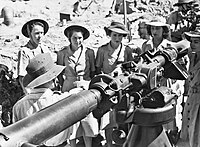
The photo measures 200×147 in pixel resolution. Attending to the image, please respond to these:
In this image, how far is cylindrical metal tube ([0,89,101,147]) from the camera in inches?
60.3

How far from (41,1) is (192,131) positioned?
1943cm

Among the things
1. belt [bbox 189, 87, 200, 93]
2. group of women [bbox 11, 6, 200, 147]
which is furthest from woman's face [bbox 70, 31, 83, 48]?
belt [bbox 189, 87, 200, 93]

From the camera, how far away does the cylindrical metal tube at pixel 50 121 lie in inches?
60.3

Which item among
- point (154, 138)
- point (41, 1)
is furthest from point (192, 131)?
point (41, 1)

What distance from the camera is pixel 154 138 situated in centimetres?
237

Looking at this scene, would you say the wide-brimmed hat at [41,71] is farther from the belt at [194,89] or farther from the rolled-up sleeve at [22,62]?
the belt at [194,89]

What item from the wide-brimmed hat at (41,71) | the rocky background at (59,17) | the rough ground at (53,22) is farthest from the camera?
the rocky background at (59,17)

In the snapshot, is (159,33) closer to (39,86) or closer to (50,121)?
(39,86)

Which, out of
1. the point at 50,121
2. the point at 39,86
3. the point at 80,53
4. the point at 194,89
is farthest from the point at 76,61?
the point at 50,121

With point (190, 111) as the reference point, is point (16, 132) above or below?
above

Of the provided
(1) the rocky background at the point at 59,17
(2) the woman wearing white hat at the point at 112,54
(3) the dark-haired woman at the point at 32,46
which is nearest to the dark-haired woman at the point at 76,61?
(2) the woman wearing white hat at the point at 112,54

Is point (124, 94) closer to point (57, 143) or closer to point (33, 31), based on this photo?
point (57, 143)

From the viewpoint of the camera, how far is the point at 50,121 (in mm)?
1685

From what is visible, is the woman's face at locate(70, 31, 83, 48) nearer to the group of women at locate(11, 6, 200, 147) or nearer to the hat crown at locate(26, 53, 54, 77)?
the group of women at locate(11, 6, 200, 147)
